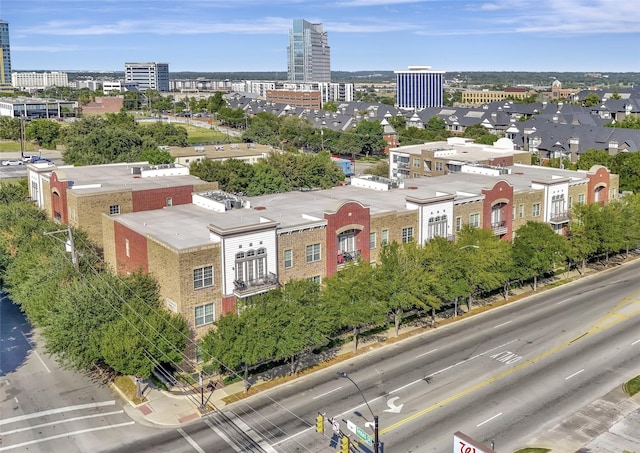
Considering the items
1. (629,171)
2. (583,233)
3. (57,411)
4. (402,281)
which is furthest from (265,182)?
(57,411)

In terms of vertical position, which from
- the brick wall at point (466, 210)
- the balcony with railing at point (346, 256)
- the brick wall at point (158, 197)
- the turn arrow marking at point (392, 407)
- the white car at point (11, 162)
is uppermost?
the white car at point (11, 162)

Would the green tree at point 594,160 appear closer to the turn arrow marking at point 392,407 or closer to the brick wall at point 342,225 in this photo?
the brick wall at point 342,225

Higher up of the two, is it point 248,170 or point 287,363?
point 248,170

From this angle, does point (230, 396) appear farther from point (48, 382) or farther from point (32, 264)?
point (32, 264)

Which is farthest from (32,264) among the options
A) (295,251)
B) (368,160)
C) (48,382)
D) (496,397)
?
(368,160)

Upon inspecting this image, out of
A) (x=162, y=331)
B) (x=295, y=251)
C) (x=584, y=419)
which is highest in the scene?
(x=295, y=251)

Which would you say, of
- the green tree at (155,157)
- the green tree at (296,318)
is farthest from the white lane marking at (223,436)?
the green tree at (155,157)
